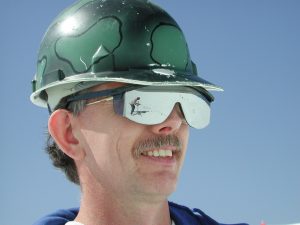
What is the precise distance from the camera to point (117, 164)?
420 centimetres

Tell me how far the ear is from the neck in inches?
12.4

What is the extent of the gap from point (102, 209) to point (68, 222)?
47 cm

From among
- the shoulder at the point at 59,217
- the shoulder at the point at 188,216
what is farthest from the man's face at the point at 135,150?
the shoulder at the point at 59,217

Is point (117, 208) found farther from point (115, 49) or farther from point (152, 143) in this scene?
point (115, 49)

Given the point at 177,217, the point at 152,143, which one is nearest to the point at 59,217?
the point at 177,217

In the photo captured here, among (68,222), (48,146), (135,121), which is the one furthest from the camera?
(48,146)

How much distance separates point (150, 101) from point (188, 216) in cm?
127

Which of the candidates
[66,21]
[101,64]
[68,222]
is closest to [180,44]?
[101,64]

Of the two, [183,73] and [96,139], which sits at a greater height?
[183,73]

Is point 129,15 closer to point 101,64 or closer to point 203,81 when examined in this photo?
point 101,64

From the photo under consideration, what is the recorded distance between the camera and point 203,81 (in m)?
4.55

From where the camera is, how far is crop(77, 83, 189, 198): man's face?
4.14 m

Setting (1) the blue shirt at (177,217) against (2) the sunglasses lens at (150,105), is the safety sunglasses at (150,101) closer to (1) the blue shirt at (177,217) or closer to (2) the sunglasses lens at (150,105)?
(2) the sunglasses lens at (150,105)

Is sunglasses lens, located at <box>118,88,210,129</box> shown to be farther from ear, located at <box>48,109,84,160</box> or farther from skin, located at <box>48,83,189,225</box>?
ear, located at <box>48,109,84,160</box>
